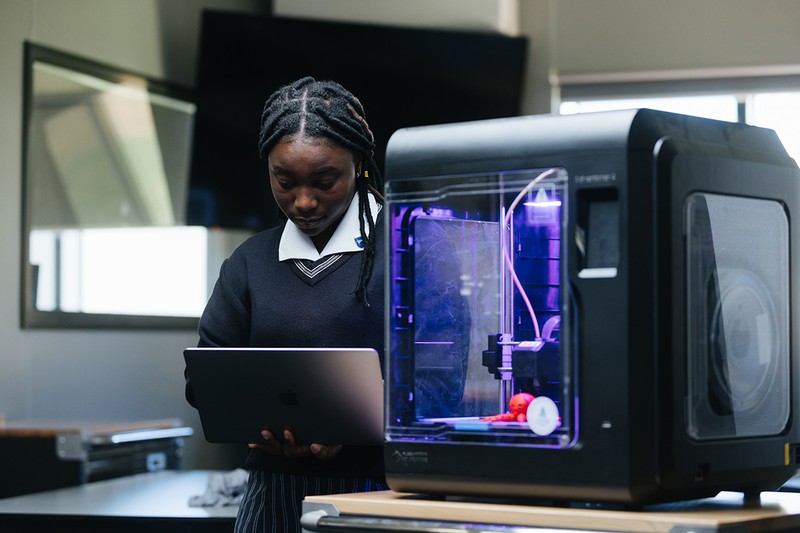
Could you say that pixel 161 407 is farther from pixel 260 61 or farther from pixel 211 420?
pixel 211 420

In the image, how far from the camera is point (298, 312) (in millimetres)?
1806

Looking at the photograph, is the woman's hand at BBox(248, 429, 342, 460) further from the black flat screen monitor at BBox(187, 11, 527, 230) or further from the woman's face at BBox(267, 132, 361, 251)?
the black flat screen monitor at BBox(187, 11, 527, 230)

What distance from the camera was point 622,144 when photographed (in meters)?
1.28

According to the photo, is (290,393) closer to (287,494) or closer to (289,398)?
(289,398)

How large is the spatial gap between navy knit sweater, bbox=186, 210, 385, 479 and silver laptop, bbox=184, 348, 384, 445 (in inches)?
3.5

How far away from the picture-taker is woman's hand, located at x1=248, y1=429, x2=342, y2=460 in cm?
173

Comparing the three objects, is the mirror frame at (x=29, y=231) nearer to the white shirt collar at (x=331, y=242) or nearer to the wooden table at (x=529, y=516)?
the white shirt collar at (x=331, y=242)

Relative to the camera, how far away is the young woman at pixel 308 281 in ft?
5.87

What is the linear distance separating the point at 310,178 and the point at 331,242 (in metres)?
0.11

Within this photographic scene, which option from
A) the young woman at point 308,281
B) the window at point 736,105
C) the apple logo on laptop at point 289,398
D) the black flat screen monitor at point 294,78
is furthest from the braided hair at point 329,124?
the window at point 736,105

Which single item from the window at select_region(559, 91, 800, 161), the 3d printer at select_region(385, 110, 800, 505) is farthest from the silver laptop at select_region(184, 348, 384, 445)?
the window at select_region(559, 91, 800, 161)

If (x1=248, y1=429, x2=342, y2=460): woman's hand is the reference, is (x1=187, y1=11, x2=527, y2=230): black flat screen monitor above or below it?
above

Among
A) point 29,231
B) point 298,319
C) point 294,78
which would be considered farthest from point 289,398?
point 294,78

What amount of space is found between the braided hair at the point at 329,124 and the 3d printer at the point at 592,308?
1.14 feet
